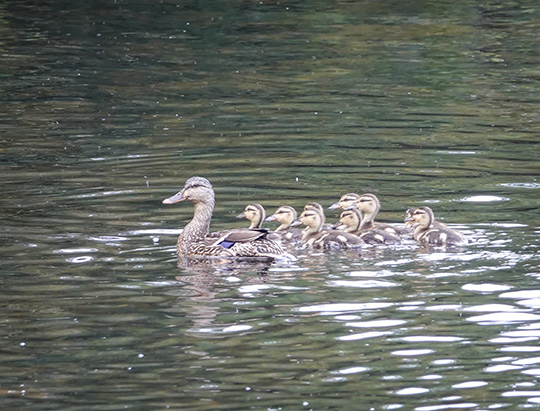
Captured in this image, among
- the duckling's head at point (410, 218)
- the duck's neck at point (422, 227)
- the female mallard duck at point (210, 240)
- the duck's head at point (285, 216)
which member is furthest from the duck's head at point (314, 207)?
the duck's neck at point (422, 227)

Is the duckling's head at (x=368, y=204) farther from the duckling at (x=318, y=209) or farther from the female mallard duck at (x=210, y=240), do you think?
the female mallard duck at (x=210, y=240)

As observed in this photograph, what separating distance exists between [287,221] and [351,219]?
60 cm

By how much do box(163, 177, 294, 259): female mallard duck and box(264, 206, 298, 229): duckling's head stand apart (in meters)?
0.55

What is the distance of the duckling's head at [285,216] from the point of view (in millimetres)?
11445

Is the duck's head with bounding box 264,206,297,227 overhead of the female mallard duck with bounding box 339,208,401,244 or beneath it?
overhead

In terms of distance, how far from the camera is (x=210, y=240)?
10.8 meters

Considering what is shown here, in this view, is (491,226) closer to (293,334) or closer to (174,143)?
(293,334)

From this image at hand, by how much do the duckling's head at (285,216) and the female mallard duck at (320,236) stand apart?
0.21 m

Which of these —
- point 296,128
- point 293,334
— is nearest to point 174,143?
point 296,128

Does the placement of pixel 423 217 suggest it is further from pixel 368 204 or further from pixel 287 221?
pixel 287 221

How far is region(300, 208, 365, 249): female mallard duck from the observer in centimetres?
1085

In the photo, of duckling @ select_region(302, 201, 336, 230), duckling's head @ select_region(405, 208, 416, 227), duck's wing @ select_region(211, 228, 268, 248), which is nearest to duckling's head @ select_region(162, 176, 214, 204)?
duck's wing @ select_region(211, 228, 268, 248)

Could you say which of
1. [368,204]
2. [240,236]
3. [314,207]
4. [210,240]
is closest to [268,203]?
[314,207]

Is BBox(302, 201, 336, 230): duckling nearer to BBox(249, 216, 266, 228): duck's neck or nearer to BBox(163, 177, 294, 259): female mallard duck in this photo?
BBox(249, 216, 266, 228): duck's neck
